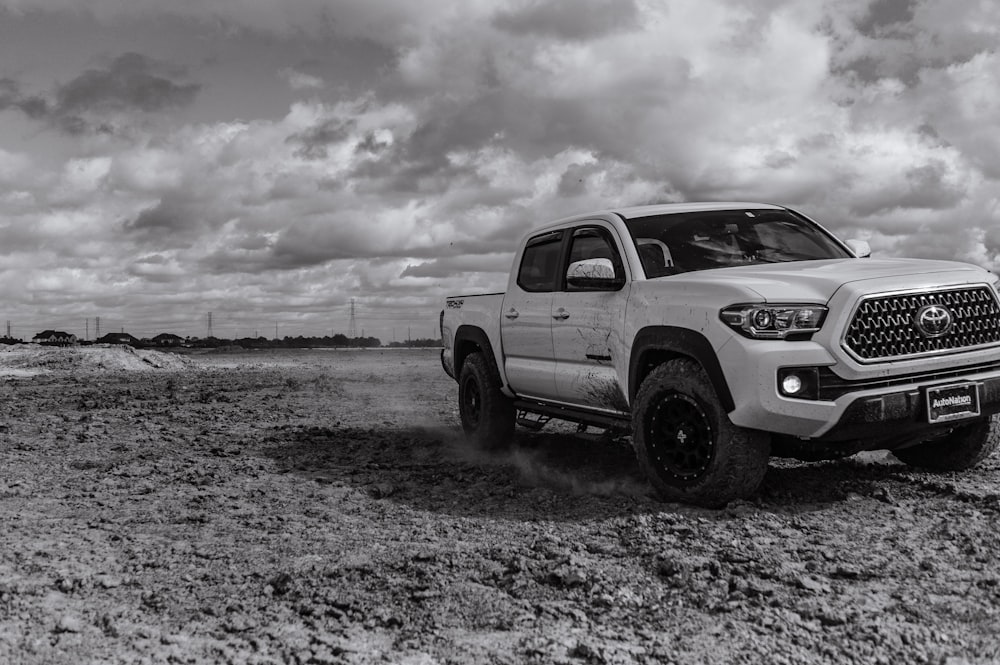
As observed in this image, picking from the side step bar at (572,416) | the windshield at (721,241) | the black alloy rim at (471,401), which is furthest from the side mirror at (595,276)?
the black alloy rim at (471,401)

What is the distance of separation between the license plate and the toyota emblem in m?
0.33

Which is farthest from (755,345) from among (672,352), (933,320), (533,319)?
(533,319)

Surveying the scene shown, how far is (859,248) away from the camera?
23.2 feet

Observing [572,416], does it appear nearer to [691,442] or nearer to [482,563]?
[691,442]

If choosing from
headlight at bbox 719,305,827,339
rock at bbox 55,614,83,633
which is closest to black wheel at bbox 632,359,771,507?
headlight at bbox 719,305,827,339

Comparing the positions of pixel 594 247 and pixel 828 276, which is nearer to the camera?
pixel 828 276

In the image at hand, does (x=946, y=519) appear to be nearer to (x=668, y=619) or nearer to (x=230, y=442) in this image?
(x=668, y=619)

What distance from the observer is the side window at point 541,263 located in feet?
25.0

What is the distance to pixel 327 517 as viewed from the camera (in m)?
6.12

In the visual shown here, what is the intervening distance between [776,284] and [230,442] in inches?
252

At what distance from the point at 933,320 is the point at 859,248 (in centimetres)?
171

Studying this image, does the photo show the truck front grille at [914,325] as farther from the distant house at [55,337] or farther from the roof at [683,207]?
the distant house at [55,337]

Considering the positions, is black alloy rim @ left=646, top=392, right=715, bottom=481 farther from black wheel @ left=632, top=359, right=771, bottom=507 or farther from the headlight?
the headlight

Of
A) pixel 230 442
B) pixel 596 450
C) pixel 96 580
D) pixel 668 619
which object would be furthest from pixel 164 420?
pixel 668 619
